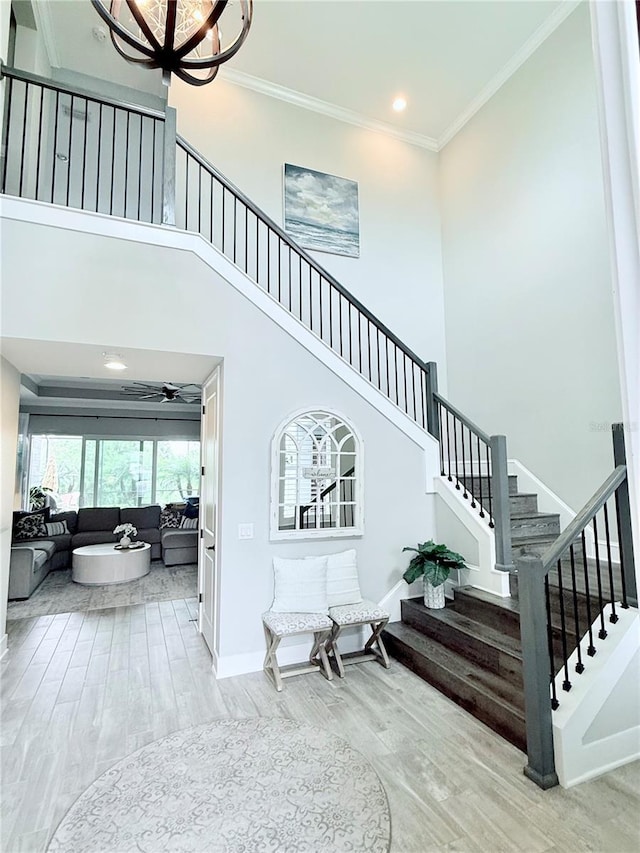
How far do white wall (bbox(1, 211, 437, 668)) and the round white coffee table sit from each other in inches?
155

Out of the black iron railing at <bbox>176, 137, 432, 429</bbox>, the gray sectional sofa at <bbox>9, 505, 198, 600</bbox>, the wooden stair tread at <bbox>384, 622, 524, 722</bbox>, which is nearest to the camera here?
the wooden stair tread at <bbox>384, 622, 524, 722</bbox>

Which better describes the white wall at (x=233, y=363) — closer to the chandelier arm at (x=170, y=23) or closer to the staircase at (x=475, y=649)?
the staircase at (x=475, y=649)

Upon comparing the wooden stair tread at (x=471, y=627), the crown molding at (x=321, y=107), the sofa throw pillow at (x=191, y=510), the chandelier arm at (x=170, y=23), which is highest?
the crown molding at (x=321, y=107)

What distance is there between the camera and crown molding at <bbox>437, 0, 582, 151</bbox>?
477 cm

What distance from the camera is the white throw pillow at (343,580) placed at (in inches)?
152

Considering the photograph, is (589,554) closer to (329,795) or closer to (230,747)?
(329,795)

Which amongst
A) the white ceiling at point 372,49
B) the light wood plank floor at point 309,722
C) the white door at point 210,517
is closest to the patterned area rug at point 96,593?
the light wood plank floor at point 309,722

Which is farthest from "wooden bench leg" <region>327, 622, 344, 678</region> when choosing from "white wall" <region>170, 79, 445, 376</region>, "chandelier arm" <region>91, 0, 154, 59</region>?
"white wall" <region>170, 79, 445, 376</region>

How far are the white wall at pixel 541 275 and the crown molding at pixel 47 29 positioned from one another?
207 inches

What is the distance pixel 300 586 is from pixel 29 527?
20.7ft

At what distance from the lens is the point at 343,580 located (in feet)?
12.9

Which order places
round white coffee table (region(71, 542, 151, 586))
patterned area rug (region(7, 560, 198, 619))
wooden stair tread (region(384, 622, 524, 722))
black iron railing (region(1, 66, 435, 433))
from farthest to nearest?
round white coffee table (region(71, 542, 151, 586)) → patterned area rug (region(7, 560, 198, 619)) → black iron railing (region(1, 66, 435, 433)) → wooden stair tread (region(384, 622, 524, 722))

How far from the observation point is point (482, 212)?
234 inches

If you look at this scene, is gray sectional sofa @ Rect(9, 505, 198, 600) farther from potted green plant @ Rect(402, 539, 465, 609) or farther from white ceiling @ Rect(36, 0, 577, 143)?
white ceiling @ Rect(36, 0, 577, 143)
